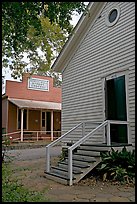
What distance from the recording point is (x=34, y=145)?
616 inches

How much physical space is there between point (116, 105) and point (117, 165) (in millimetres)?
2475

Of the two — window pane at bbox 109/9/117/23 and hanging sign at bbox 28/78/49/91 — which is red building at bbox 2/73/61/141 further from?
window pane at bbox 109/9/117/23

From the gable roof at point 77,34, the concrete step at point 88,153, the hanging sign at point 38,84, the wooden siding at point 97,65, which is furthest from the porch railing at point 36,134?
the concrete step at point 88,153

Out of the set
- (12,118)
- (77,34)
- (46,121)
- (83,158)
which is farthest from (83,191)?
(46,121)

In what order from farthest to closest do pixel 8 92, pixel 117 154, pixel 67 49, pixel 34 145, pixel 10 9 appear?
pixel 8 92, pixel 34 145, pixel 67 49, pixel 117 154, pixel 10 9

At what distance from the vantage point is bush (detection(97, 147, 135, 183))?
5805 millimetres

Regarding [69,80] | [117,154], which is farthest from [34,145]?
[117,154]

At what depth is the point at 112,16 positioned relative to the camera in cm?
845

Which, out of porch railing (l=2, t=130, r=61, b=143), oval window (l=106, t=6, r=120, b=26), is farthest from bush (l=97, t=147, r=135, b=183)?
porch railing (l=2, t=130, r=61, b=143)

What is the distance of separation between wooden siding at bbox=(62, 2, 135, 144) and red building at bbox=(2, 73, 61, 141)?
25.2 ft

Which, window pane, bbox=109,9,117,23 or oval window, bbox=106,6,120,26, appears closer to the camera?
oval window, bbox=106,6,120,26

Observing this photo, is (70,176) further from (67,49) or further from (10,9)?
(67,49)

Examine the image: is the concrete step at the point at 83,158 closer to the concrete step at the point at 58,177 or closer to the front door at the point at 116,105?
the concrete step at the point at 58,177

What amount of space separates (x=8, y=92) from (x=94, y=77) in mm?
11346
